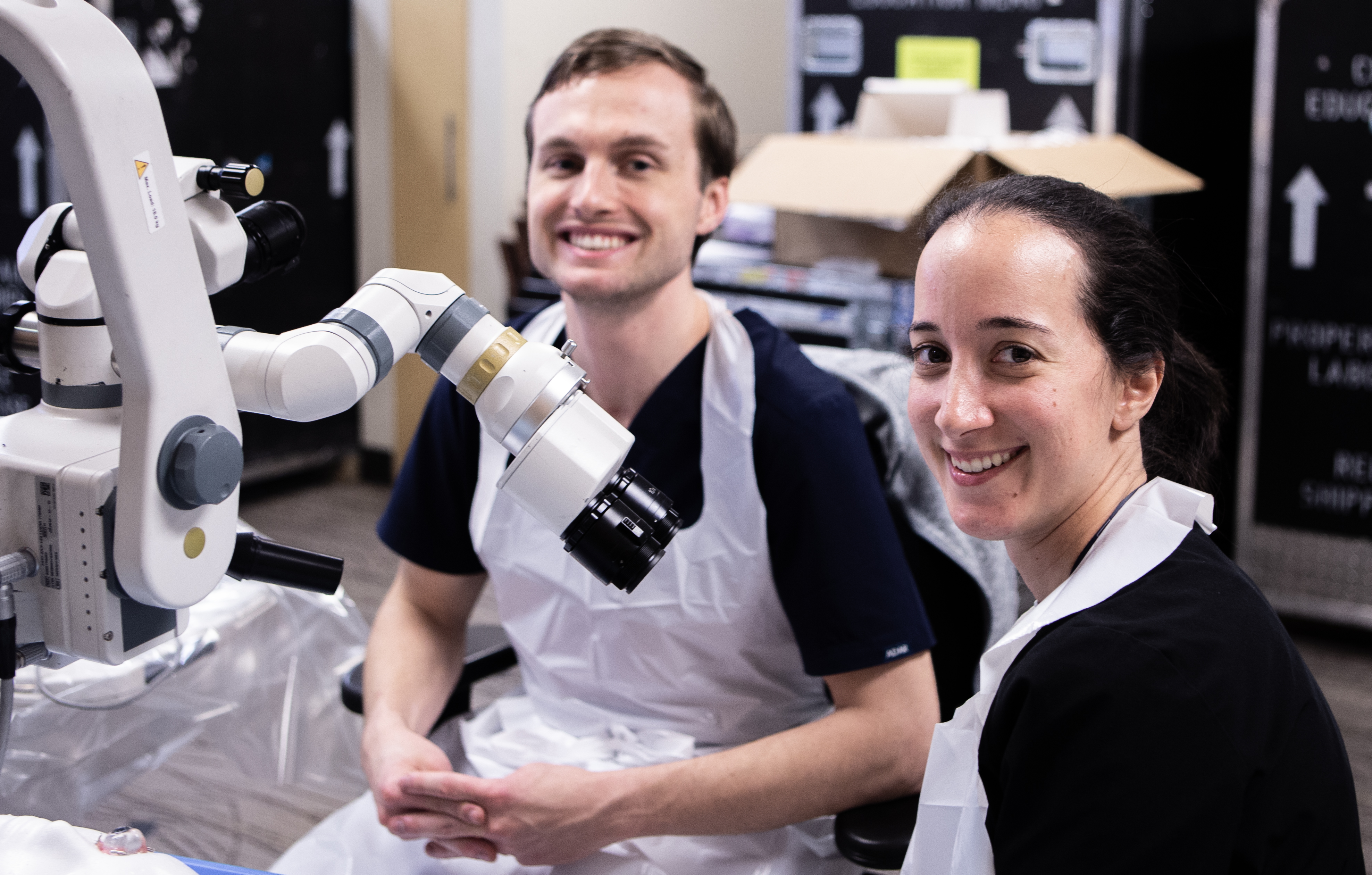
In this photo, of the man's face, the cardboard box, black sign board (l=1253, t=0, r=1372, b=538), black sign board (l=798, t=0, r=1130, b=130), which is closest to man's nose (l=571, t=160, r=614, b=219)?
the man's face

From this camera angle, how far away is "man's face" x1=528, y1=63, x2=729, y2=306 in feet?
4.63

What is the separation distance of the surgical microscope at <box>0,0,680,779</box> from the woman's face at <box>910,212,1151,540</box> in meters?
0.24

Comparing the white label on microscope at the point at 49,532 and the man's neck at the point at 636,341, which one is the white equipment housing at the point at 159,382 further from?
the man's neck at the point at 636,341

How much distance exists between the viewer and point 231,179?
794 mm

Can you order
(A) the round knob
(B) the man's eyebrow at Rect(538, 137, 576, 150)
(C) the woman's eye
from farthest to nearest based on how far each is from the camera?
(B) the man's eyebrow at Rect(538, 137, 576, 150)
(C) the woman's eye
(A) the round knob

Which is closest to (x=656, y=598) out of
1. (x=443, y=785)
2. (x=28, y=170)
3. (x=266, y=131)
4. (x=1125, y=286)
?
(x=443, y=785)

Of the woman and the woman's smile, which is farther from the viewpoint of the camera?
the woman's smile

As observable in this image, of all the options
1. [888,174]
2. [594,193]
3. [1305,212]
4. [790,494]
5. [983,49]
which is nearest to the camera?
[790,494]

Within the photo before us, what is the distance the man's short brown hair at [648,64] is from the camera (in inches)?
57.5

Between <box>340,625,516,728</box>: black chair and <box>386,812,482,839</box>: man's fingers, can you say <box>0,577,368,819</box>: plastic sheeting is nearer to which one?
<box>340,625,516,728</box>: black chair

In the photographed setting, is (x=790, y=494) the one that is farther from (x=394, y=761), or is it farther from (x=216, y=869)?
(x=216, y=869)

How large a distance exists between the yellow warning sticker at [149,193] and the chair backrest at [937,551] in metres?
0.86

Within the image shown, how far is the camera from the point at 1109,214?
3.12 feet

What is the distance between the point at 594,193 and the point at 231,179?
2.15 ft
